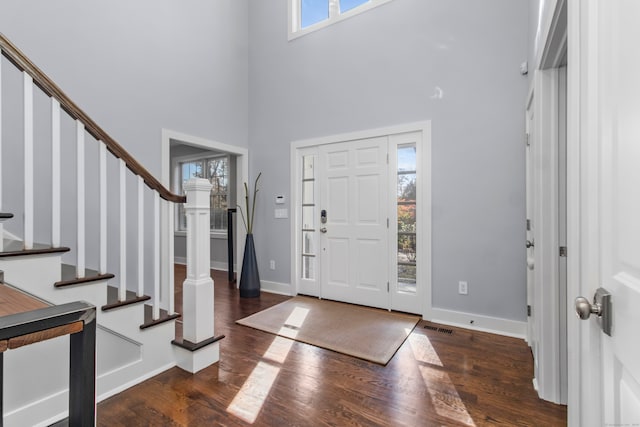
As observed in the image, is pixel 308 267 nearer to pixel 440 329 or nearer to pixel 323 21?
pixel 440 329

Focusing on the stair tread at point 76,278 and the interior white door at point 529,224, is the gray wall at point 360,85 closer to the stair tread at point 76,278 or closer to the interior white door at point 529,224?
the interior white door at point 529,224

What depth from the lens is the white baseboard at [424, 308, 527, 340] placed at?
2.66 metres

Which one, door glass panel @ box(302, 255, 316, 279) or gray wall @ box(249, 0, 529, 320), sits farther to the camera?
door glass panel @ box(302, 255, 316, 279)

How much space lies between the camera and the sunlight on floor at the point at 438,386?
63.9 inches

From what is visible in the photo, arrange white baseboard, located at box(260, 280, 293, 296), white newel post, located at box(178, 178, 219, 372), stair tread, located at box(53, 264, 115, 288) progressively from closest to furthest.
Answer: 1. stair tread, located at box(53, 264, 115, 288)
2. white newel post, located at box(178, 178, 219, 372)
3. white baseboard, located at box(260, 280, 293, 296)

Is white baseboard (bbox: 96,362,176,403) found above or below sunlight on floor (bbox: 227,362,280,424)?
above

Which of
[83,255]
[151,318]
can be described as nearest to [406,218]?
[151,318]

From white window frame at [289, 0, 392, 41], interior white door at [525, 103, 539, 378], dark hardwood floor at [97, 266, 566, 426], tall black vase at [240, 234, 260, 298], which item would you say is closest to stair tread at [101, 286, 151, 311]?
dark hardwood floor at [97, 266, 566, 426]

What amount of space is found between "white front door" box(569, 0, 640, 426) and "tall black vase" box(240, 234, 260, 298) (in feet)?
11.3

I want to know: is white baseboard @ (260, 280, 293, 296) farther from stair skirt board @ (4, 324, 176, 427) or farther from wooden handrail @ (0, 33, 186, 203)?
wooden handrail @ (0, 33, 186, 203)

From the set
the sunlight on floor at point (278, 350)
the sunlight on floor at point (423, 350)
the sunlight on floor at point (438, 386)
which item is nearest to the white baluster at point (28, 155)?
the sunlight on floor at point (278, 350)

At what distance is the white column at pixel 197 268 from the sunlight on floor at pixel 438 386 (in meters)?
1.53

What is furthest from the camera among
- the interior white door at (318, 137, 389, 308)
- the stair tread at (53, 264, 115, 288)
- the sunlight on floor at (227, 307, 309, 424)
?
the interior white door at (318, 137, 389, 308)

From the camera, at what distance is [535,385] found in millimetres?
1853
